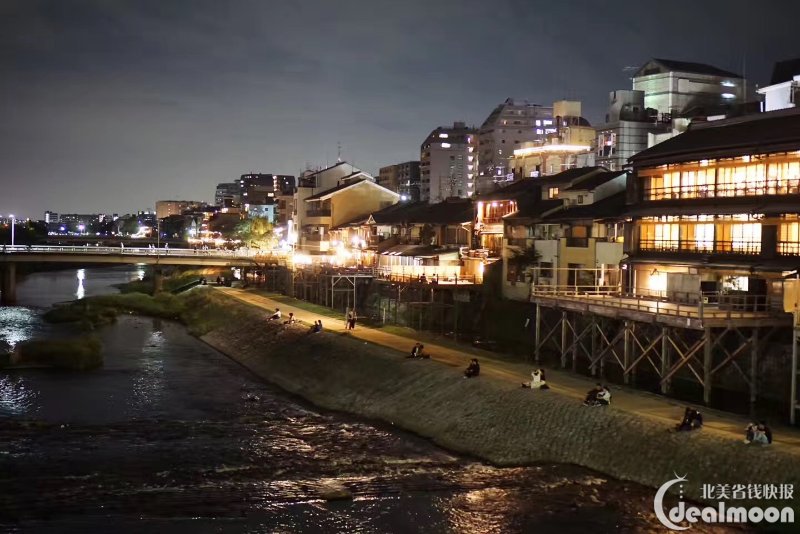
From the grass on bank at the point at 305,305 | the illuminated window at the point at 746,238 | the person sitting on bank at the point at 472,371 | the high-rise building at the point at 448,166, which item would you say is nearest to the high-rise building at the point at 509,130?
the high-rise building at the point at 448,166

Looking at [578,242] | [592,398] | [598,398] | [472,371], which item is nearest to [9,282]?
[578,242]

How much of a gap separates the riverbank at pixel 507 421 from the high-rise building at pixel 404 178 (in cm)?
10933

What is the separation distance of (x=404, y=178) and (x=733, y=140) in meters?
119

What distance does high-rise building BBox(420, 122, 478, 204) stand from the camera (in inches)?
5074

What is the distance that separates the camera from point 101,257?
7800cm

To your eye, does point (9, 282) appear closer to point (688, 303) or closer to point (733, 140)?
point (688, 303)

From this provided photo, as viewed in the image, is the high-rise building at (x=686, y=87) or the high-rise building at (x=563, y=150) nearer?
the high-rise building at (x=686, y=87)

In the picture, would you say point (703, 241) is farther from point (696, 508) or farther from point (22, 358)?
point (22, 358)

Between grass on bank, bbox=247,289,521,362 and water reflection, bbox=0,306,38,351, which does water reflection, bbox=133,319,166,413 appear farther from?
grass on bank, bbox=247,289,521,362

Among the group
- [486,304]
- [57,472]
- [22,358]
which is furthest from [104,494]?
[486,304]

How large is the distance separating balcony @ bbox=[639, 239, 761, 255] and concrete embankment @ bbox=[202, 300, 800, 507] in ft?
45.8

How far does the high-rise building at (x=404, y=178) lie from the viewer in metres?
150

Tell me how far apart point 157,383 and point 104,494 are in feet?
54.5

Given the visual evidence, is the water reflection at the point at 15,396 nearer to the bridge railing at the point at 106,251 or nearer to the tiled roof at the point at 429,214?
the tiled roof at the point at 429,214
